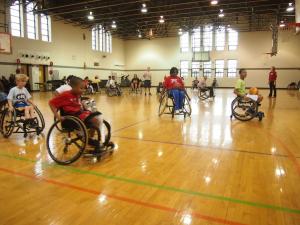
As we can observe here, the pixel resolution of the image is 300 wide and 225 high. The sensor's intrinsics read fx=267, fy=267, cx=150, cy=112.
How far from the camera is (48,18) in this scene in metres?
17.0

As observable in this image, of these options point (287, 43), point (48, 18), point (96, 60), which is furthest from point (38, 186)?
point (287, 43)

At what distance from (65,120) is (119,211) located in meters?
1.38

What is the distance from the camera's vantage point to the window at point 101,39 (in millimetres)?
21511

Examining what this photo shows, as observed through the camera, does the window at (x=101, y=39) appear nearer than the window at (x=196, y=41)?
Yes

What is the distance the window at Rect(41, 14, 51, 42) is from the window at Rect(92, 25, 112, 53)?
15.2 feet

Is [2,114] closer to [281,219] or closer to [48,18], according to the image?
[281,219]

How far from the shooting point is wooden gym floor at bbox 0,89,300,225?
1876mm

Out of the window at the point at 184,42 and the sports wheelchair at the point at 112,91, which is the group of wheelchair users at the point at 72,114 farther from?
the window at the point at 184,42

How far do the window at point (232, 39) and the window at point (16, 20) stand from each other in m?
15.1

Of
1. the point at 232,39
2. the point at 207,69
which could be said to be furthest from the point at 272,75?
the point at 207,69

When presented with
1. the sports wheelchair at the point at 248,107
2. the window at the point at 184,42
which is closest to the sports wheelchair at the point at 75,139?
the sports wheelchair at the point at 248,107

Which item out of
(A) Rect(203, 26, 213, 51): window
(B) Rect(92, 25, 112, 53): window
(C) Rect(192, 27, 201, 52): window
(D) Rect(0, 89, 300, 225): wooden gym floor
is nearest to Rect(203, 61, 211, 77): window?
(A) Rect(203, 26, 213, 51): window

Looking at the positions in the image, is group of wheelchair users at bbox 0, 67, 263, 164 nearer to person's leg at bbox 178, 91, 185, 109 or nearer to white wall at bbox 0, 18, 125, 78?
person's leg at bbox 178, 91, 185, 109

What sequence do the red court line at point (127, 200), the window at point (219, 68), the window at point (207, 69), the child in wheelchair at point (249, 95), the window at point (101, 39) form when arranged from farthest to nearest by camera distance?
the window at point (207, 69) < the window at point (219, 68) < the window at point (101, 39) < the child in wheelchair at point (249, 95) < the red court line at point (127, 200)
